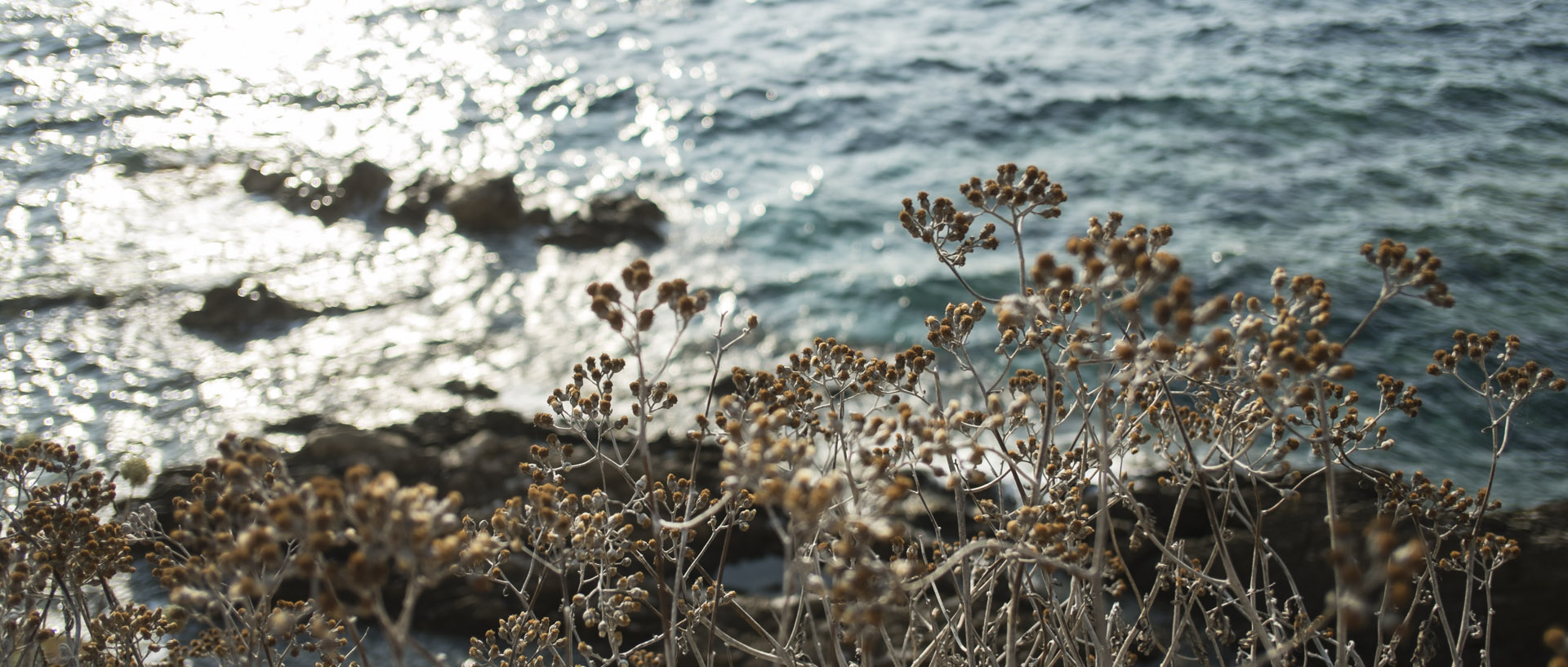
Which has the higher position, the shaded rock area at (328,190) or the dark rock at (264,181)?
the dark rock at (264,181)

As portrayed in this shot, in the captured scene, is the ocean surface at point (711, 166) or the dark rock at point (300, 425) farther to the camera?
the ocean surface at point (711, 166)

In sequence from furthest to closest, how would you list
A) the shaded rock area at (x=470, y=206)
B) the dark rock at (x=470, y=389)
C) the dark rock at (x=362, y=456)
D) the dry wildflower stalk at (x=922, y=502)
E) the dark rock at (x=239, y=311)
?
the shaded rock area at (x=470, y=206), the dark rock at (x=239, y=311), the dark rock at (x=470, y=389), the dark rock at (x=362, y=456), the dry wildflower stalk at (x=922, y=502)

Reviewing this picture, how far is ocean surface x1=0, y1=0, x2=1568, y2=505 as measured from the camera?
923cm

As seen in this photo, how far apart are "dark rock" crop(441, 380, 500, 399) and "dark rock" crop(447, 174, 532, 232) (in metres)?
3.65

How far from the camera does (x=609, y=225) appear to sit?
39.5 feet

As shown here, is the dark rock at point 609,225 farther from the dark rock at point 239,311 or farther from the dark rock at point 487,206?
the dark rock at point 239,311

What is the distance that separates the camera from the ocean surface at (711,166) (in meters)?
9.23

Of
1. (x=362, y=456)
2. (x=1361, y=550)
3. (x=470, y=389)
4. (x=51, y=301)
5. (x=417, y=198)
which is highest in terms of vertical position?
(x=51, y=301)

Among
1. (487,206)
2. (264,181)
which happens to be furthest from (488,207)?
(264,181)

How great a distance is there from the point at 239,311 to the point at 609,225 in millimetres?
4157

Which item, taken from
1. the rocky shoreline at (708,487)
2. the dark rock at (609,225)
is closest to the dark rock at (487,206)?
the dark rock at (609,225)

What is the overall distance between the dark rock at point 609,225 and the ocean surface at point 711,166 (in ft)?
1.04

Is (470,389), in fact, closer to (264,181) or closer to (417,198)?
(417,198)

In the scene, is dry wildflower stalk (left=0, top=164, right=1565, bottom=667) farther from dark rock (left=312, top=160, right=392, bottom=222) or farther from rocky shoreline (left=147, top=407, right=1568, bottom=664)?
dark rock (left=312, top=160, right=392, bottom=222)
